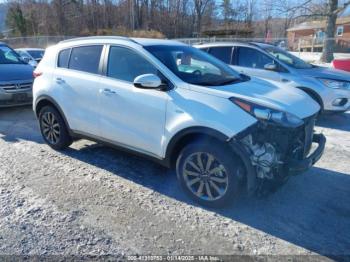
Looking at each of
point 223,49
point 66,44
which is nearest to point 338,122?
point 223,49

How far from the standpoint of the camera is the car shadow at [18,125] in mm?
6249

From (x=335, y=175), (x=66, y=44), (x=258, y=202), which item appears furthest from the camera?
(x=66, y=44)

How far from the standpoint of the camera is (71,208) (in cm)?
370

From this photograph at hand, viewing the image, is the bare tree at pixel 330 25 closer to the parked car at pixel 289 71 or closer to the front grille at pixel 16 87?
the parked car at pixel 289 71

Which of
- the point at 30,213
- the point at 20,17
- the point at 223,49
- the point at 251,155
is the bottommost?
the point at 30,213

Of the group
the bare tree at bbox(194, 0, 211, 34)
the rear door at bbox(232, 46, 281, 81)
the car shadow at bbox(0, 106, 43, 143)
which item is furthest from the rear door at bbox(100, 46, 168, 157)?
the bare tree at bbox(194, 0, 211, 34)

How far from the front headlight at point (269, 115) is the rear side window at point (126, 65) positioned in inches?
45.6

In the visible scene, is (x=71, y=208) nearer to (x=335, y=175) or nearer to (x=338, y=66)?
(x=335, y=175)

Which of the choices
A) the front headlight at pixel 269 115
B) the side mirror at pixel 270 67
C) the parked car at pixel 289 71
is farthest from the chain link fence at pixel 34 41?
the front headlight at pixel 269 115

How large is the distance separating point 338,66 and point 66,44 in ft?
35.0

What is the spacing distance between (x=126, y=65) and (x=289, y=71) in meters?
4.27

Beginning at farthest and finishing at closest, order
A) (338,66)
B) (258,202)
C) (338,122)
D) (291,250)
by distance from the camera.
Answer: (338,66), (338,122), (258,202), (291,250)

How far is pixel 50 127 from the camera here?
5.36 meters

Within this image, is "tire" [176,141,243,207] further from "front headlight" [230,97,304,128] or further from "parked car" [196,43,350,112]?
"parked car" [196,43,350,112]
